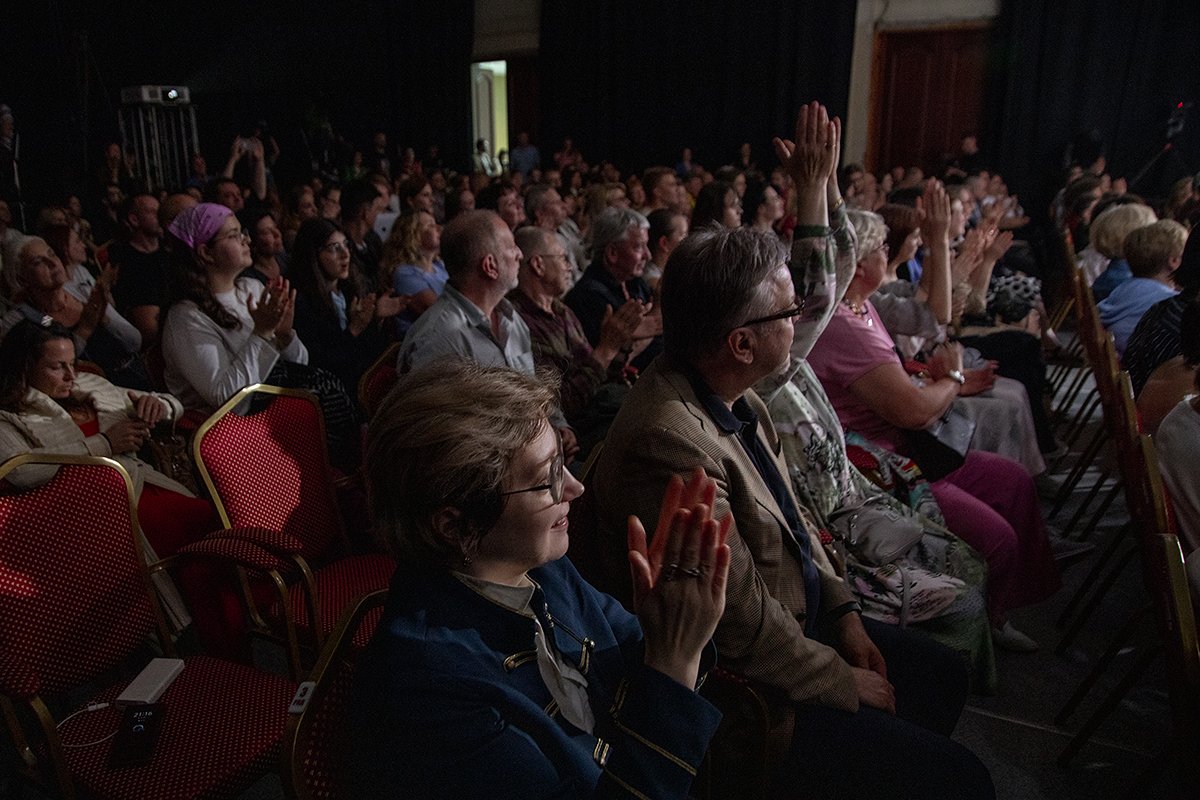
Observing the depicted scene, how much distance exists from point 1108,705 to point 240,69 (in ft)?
43.4

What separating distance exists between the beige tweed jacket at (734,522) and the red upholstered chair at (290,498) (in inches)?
29.3

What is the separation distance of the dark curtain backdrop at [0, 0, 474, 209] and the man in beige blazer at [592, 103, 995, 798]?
9.04 m

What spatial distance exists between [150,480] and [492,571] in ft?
5.42

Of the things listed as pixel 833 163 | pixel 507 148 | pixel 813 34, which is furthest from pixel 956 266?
pixel 507 148

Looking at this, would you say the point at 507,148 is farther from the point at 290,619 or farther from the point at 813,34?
the point at 290,619

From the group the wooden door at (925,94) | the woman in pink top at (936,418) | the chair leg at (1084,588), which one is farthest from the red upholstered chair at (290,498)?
the wooden door at (925,94)

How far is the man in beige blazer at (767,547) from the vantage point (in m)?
1.43

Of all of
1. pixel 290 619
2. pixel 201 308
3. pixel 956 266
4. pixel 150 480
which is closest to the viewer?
pixel 290 619

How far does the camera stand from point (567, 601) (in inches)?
47.2

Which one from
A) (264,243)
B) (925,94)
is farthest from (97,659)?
(925,94)

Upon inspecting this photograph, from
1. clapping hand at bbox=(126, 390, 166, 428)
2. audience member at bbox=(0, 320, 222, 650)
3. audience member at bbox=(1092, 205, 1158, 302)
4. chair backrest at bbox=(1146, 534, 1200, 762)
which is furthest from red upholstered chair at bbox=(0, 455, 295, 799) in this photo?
audience member at bbox=(1092, 205, 1158, 302)

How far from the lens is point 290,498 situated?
2.12 metres

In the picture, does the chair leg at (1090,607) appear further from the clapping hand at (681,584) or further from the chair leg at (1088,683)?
the clapping hand at (681,584)

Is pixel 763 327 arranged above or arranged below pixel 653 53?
below
